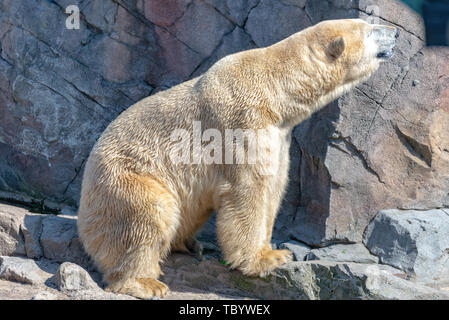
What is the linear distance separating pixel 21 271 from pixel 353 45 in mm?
3621

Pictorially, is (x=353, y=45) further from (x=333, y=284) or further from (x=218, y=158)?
(x=333, y=284)

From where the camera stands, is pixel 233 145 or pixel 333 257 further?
pixel 333 257

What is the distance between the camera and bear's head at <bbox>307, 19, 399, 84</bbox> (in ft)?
16.7

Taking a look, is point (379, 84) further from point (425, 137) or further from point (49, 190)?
point (49, 190)

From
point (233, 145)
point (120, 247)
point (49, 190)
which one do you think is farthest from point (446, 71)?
point (49, 190)

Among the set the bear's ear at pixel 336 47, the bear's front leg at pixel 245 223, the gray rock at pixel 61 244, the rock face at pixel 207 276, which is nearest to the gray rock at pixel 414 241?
the rock face at pixel 207 276

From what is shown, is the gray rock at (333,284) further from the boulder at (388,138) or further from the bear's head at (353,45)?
the bear's head at (353,45)

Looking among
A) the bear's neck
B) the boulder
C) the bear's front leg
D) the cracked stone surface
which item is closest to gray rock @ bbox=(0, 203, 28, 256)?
the cracked stone surface

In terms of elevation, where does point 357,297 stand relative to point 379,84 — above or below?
below

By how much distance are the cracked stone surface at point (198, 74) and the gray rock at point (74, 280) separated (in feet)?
3.12

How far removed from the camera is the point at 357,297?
15.5 ft

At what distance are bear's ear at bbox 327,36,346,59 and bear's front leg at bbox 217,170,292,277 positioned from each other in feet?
A: 4.02

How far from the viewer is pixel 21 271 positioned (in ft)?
17.6
